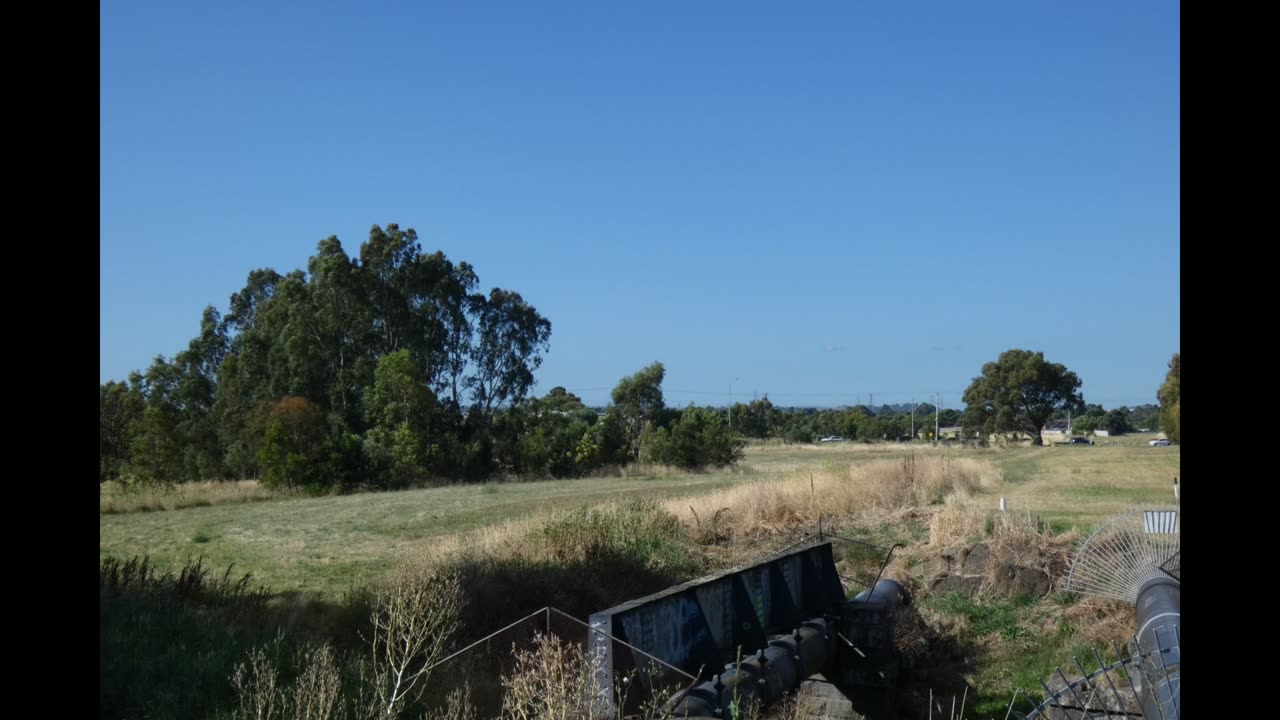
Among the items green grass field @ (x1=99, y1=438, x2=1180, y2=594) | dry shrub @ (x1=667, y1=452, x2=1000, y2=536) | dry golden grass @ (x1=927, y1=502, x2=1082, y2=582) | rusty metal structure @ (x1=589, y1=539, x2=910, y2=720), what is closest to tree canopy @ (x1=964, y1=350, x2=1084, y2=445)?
green grass field @ (x1=99, y1=438, x2=1180, y2=594)

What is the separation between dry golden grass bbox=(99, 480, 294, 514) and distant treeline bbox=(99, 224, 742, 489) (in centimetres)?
150

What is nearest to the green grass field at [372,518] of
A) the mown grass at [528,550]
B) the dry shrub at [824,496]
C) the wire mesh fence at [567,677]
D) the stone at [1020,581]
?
the mown grass at [528,550]

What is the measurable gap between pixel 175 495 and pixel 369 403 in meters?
12.7

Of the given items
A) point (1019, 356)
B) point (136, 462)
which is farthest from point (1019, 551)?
point (1019, 356)

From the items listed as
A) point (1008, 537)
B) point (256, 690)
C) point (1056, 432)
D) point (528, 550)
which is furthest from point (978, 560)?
point (1056, 432)

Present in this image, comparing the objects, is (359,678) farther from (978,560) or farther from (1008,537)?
(1008,537)

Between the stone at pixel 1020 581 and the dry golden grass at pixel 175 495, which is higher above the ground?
the stone at pixel 1020 581

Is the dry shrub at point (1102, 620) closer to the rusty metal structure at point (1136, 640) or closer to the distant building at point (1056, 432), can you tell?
the rusty metal structure at point (1136, 640)

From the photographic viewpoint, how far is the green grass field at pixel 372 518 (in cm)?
2153

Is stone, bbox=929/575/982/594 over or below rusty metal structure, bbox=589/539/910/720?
below

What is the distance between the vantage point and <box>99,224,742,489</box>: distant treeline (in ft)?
159

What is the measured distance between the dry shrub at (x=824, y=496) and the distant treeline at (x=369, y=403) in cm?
2434

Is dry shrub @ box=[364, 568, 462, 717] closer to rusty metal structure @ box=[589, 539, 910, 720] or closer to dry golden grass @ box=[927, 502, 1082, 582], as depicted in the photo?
rusty metal structure @ box=[589, 539, 910, 720]
